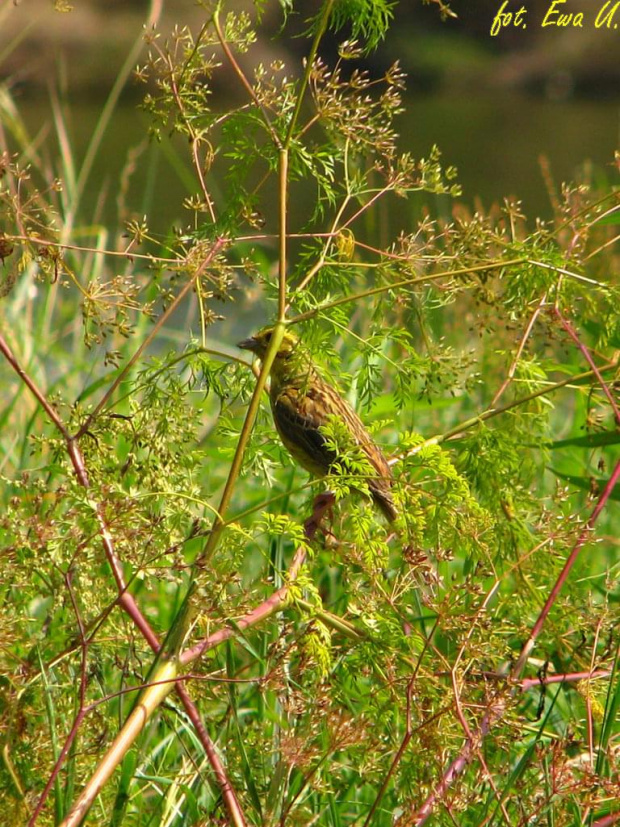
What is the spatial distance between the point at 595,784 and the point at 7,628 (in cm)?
95

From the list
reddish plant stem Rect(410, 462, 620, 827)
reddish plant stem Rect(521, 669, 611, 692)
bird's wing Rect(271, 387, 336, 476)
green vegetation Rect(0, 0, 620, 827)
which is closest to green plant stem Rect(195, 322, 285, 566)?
green vegetation Rect(0, 0, 620, 827)

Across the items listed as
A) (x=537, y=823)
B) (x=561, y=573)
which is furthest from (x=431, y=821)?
(x=561, y=573)

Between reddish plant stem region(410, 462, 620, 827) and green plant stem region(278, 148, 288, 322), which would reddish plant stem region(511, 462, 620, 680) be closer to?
reddish plant stem region(410, 462, 620, 827)

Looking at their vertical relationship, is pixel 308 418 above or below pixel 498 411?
below

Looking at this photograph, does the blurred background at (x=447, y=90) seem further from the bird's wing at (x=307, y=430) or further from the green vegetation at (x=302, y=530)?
the green vegetation at (x=302, y=530)

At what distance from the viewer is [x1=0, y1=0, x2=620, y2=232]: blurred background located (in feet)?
41.0

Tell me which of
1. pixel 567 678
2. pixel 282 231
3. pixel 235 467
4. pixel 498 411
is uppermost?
pixel 282 231

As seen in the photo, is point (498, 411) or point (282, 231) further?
point (498, 411)

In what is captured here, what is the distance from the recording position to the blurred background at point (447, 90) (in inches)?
492

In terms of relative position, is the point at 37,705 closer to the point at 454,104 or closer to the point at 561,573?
the point at 561,573

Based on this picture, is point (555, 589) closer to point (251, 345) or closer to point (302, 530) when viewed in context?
point (302, 530)

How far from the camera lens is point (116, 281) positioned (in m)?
1.82

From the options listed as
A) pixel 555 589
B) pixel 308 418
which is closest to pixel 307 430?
pixel 308 418

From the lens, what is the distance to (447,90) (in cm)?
2052
